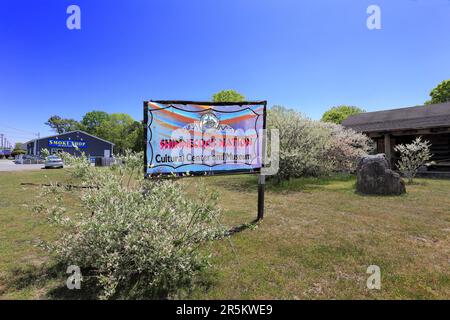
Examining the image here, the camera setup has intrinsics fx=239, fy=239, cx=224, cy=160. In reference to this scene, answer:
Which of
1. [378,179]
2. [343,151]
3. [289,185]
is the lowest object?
[289,185]

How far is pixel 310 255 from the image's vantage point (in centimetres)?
383

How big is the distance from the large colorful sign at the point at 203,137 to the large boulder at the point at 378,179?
5.80 m

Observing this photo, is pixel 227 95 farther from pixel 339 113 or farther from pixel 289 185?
pixel 289 185

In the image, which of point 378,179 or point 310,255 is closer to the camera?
point 310,255

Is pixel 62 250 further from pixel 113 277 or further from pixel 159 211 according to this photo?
pixel 159 211

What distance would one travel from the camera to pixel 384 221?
5539mm

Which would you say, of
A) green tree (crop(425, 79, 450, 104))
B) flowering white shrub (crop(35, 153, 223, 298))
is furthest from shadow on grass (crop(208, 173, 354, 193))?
green tree (crop(425, 79, 450, 104))

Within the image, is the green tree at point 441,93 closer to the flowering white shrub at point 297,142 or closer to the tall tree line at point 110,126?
the flowering white shrub at point 297,142

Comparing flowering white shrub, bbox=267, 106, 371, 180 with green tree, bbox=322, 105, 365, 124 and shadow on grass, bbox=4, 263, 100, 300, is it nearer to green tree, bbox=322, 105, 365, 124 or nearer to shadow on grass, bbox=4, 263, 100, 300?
shadow on grass, bbox=4, 263, 100, 300

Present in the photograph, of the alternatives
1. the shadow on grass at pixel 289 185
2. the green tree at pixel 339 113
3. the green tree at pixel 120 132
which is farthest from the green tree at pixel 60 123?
the shadow on grass at pixel 289 185

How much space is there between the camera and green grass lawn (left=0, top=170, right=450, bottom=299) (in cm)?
290

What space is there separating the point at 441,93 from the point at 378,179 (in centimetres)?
4366

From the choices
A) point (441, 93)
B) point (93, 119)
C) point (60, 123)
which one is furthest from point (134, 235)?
point (60, 123)
